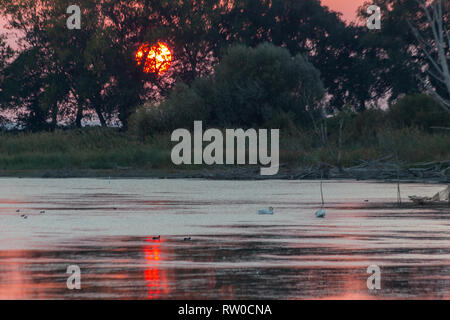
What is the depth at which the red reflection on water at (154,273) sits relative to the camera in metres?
12.2

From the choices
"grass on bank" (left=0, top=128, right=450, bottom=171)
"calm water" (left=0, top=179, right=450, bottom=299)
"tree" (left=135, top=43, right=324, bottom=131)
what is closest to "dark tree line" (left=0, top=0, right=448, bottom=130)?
"tree" (left=135, top=43, right=324, bottom=131)

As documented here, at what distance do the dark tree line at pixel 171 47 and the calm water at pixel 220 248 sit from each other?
5519cm

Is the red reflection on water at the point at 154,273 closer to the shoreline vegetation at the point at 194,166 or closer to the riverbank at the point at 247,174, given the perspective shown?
the riverbank at the point at 247,174

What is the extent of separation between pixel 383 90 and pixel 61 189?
55.8 meters

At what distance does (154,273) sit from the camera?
45.5ft

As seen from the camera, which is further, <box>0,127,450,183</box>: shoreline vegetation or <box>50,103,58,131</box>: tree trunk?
<box>50,103,58,131</box>: tree trunk

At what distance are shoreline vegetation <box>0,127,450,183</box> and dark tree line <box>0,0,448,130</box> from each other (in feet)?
79.9

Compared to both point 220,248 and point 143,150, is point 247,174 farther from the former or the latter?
point 220,248

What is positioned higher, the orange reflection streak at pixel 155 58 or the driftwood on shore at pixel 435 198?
the orange reflection streak at pixel 155 58

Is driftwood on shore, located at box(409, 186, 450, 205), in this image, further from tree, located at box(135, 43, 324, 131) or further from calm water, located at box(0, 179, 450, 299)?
tree, located at box(135, 43, 324, 131)

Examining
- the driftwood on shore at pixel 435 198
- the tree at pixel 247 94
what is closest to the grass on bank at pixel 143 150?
the tree at pixel 247 94

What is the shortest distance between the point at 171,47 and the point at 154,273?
2982 inches

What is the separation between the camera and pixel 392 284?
42.0ft

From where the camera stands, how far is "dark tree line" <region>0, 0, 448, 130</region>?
3418 inches
